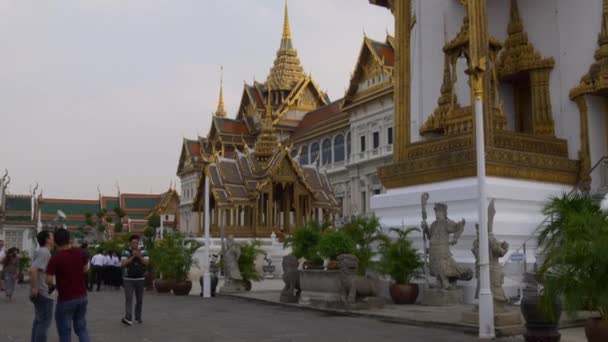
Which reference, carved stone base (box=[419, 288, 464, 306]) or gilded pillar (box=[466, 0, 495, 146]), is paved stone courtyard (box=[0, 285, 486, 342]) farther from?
gilded pillar (box=[466, 0, 495, 146])

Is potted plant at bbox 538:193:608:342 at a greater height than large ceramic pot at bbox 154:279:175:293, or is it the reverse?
potted plant at bbox 538:193:608:342

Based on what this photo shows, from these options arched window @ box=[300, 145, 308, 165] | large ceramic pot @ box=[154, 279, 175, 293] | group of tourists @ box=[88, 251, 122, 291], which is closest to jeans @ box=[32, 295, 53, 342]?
large ceramic pot @ box=[154, 279, 175, 293]

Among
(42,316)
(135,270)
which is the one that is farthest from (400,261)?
(42,316)

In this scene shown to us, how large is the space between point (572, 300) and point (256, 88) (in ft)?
211

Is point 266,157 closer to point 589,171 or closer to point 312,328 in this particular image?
point 589,171

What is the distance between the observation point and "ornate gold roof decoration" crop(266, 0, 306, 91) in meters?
67.1

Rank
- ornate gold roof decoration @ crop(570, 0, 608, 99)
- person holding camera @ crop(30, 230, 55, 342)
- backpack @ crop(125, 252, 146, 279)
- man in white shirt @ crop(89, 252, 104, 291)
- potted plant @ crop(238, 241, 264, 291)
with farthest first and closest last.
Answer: man in white shirt @ crop(89, 252, 104, 291) → potted plant @ crop(238, 241, 264, 291) → ornate gold roof decoration @ crop(570, 0, 608, 99) → backpack @ crop(125, 252, 146, 279) → person holding camera @ crop(30, 230, 55, 342)

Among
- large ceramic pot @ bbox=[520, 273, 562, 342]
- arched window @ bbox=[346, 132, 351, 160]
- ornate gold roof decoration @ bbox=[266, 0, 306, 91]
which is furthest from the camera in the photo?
ornate gold roof decoration @ bbox=[266, 0, 306, 91]

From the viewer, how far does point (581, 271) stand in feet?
20.3

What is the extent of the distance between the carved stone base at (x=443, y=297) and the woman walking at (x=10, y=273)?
960 cm

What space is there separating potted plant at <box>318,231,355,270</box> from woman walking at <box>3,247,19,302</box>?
779 centimetres

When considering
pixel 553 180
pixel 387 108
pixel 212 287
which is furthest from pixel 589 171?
pixel 387 108

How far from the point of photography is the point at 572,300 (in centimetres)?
615

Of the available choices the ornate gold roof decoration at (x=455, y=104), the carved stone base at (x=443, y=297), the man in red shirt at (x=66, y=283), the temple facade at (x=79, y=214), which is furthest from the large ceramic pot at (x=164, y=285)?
the temple facade at (x=79, y=214)
